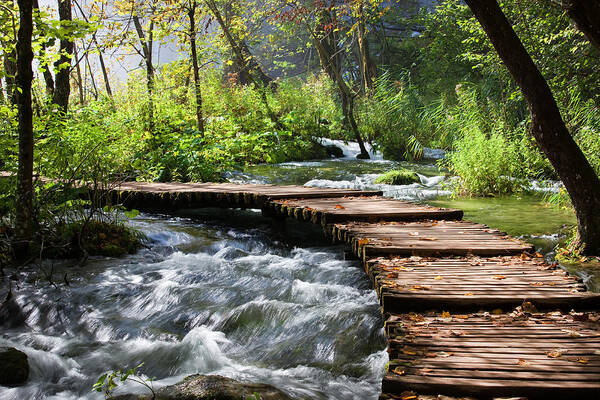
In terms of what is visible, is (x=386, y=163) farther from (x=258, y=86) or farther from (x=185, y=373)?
(x=185, y=373)

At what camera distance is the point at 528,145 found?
9656mm

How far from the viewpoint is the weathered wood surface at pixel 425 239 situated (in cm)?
395

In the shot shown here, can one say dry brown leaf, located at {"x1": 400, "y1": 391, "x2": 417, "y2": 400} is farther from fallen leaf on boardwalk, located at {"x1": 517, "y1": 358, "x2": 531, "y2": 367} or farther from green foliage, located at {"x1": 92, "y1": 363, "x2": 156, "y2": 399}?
green foliage, located at {"x1": 92, "y1": 363, "x2": 156, "y2": 399}

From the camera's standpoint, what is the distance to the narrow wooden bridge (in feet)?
6.56

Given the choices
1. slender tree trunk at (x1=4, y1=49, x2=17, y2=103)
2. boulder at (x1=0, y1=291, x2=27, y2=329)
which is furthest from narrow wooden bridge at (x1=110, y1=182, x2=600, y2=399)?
slender tree trunk at (x1=4, y1=49, x2=17, y2=103)

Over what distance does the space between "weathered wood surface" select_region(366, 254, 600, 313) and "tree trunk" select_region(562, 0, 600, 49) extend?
1805 millimetres

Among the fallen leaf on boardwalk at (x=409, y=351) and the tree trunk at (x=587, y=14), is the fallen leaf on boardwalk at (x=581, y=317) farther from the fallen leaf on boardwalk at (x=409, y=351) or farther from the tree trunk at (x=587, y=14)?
the tree trunk at (x=587, y=14)

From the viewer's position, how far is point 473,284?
312cm

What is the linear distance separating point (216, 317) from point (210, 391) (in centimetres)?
174

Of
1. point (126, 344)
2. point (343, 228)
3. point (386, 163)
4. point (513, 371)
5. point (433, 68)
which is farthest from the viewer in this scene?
point (433, 68)

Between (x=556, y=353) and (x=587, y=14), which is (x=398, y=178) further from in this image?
(x=556, y=353)

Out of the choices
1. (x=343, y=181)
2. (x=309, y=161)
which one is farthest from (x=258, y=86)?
(x=343, y=181)

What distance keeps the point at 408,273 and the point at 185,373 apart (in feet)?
5.54

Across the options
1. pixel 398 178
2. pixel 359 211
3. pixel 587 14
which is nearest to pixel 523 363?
pixel 587 14
